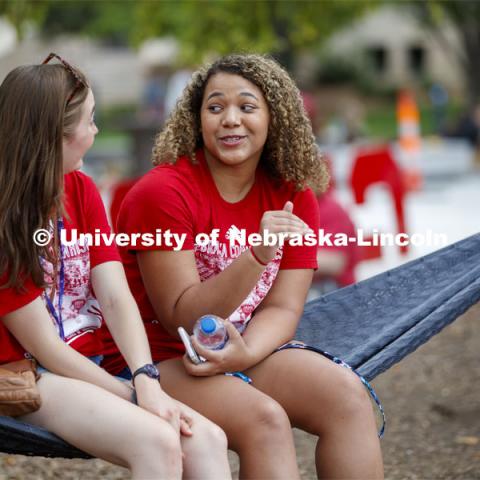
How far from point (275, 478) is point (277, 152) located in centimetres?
100

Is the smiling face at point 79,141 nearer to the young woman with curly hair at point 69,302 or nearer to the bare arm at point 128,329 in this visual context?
the young woman with curly hair at point 69,302

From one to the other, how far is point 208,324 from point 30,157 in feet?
2.02

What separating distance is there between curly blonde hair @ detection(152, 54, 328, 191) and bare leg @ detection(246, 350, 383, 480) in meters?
0.59

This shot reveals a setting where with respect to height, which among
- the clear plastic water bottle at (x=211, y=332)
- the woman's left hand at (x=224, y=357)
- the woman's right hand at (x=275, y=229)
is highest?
the woman's right hand at (x=275, y=229)

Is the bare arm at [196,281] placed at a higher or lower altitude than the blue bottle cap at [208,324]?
higher

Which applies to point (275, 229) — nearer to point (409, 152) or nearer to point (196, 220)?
point (196, 220)

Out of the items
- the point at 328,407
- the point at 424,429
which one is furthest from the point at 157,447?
the point at 424,429

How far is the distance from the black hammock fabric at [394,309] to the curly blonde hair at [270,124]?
472 mm

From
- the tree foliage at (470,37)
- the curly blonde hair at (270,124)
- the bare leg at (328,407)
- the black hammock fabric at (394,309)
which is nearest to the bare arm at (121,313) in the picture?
the bare leg at (328,407)

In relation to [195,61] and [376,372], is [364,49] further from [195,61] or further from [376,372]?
[376,372]

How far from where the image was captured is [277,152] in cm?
307

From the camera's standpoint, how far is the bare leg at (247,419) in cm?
254

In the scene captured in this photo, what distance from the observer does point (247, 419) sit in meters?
2.58

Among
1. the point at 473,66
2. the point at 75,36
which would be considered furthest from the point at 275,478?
the point at 75,36
